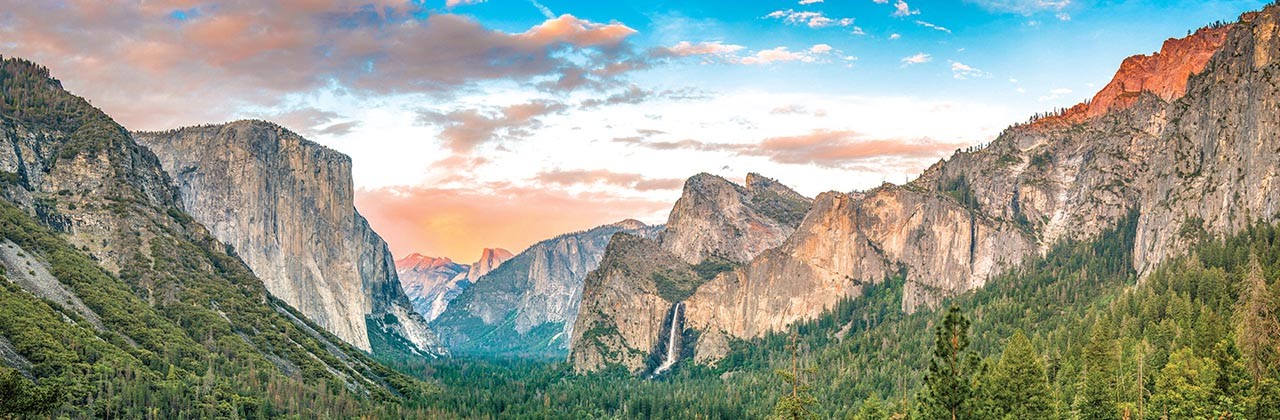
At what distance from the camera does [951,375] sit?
85.6 metres

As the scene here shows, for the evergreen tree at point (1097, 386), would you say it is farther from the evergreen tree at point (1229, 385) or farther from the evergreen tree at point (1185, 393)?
the evergreen tree at point (1229, 385)

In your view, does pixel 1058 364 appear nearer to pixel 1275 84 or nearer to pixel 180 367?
pixel 1275 84

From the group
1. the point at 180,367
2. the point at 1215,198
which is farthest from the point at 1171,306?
the point at 180,367

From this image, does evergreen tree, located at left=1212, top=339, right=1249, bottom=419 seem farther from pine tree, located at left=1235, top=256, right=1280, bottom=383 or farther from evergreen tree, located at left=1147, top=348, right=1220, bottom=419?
pine tree, located at left=1235, top=256, right=1280, bottom=383

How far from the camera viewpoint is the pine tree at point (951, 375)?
275 feet

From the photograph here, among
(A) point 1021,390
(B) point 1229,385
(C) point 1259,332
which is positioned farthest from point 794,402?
(C) point 1259,332

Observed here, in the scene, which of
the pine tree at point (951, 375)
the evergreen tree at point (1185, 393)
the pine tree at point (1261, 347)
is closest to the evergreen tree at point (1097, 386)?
the evergreen tree at point (1185, 393)

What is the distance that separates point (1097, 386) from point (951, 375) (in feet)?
134

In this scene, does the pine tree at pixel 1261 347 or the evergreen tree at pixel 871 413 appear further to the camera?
the evergreen tree at pixel 871 413

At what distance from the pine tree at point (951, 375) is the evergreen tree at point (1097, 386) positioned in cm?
3358

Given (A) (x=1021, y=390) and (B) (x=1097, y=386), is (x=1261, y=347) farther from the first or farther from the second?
(A) (x=1021, y=390)

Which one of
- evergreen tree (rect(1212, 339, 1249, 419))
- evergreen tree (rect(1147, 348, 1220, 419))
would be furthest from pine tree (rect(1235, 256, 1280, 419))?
evergreen tree (rect(1147, 348, 1220, 419))

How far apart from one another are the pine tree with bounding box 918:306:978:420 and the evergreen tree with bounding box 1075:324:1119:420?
3358cm

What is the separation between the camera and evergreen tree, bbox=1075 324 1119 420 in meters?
115
